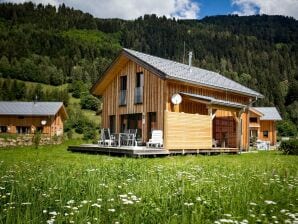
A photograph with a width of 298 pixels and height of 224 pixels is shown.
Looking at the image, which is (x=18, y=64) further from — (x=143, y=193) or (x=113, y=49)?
(x=143, y=193)

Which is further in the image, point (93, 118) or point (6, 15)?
point (6, 15)

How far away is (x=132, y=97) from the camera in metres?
23.3

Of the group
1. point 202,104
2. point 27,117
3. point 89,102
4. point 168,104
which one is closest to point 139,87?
point 168,104

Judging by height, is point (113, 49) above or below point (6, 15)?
below

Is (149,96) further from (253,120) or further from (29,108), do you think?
(29,108)

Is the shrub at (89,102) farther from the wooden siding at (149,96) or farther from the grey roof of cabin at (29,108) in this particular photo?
the wooden siding at (149,96)

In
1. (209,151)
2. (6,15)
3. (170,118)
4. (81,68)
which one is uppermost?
(6,15)

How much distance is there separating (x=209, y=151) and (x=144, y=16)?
14672 centimetres

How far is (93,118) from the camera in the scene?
69.5 m

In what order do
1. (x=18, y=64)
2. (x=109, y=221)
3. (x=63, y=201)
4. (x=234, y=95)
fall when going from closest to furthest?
(x=109, y=221) → (x=63, y=201) → (x=234, y=95) → (x=18, y=64)

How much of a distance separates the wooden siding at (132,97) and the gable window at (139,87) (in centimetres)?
20

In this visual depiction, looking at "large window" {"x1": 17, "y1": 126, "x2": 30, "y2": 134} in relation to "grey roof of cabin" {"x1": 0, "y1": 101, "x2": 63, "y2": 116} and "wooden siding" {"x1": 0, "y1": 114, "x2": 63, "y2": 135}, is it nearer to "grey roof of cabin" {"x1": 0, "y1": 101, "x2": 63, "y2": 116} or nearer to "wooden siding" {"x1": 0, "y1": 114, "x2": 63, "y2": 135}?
"wooden siding" {"x1": 0, "y1": 114, "x2": 63, "y2": 135}

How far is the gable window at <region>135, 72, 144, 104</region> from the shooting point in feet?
74.3

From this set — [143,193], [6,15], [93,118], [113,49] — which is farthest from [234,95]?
[6,15]
